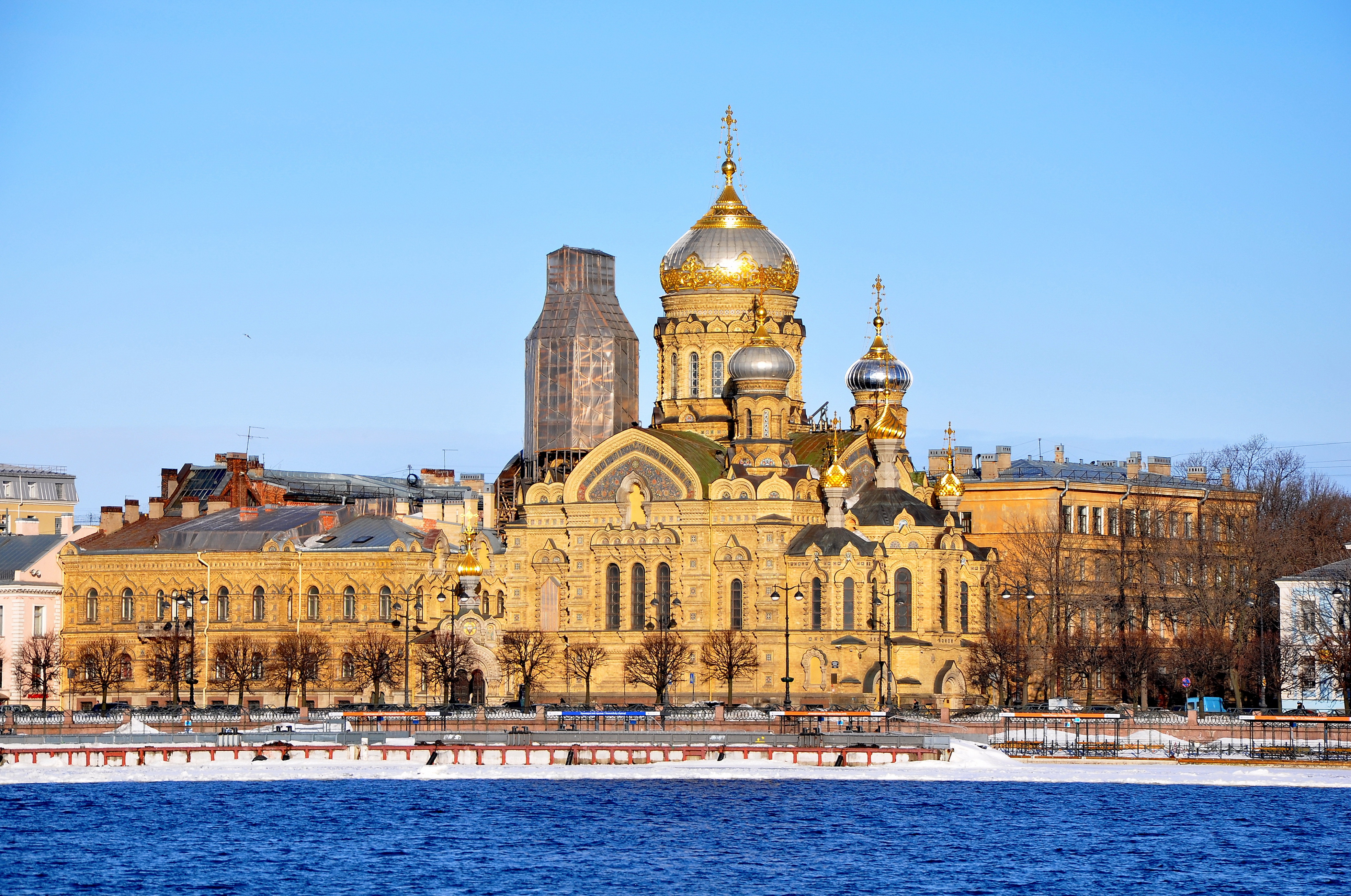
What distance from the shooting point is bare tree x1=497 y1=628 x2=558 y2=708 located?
10088cm

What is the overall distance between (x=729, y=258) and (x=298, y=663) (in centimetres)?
2546

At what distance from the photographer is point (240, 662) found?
100062 millimetres

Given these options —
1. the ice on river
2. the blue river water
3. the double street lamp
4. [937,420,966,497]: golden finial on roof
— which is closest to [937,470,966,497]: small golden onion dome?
[937,420,966,497]: golden finial on roof

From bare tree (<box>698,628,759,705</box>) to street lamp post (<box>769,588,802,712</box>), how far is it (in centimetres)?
111

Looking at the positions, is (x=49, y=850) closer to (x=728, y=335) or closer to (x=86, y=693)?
(x=86, y=693)

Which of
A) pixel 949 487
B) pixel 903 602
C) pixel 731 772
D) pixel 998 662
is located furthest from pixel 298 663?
pixel 949 487

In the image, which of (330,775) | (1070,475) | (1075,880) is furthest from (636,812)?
(1070,475)

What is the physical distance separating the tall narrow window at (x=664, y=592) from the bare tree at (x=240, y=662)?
15.0 meters

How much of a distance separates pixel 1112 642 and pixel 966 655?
A: 6.52 m

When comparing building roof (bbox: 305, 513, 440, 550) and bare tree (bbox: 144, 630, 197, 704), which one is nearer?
bare tree (bbox: 144, 630, 197, 704)

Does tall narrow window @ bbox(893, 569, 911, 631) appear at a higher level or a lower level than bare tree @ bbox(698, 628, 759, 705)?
higher

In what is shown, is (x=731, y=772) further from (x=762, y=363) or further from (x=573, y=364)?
(x=573, y=364)

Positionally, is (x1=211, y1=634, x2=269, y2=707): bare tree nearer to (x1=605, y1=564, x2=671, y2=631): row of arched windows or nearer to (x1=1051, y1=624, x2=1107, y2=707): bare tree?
(x1=605, y1=564, x2=671, y2=631): row of arched windows

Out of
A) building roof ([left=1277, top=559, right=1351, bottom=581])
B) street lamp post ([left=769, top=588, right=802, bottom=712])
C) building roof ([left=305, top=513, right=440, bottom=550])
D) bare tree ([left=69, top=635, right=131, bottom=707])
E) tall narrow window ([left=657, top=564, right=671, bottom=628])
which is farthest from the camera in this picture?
building roof ([left=305, top=513, right=440, bottom=550])
